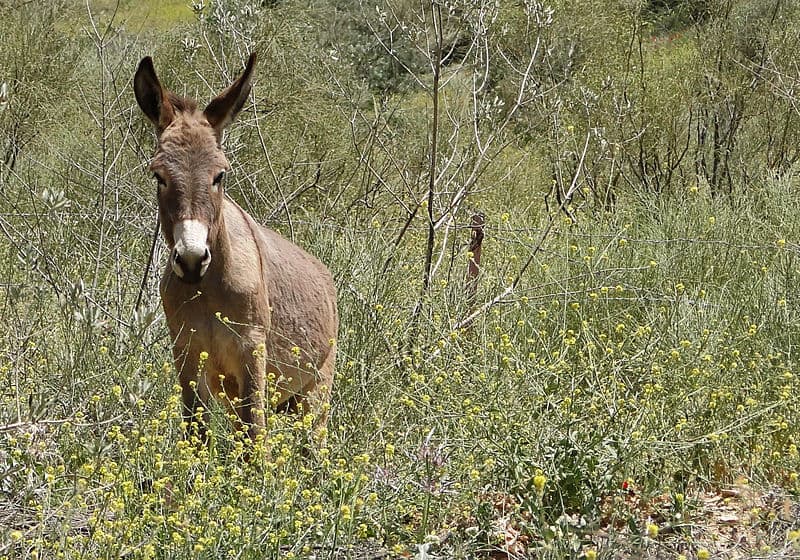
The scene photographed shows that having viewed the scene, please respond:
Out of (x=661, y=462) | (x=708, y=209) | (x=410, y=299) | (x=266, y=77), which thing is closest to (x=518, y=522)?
(x=661, y=462)

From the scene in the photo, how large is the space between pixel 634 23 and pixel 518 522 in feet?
39.6

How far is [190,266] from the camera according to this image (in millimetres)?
4562

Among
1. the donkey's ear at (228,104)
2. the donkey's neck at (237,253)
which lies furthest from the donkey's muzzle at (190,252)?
the donkey's ear at (228,104)

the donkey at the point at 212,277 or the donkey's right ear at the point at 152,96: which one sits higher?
the donkey's right ear at the point at 152,96

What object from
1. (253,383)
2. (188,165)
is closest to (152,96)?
(188,165)

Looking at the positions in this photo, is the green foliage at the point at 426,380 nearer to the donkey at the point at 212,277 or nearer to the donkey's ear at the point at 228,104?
the donkey at the point at 212,277

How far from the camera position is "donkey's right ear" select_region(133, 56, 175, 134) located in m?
5.06

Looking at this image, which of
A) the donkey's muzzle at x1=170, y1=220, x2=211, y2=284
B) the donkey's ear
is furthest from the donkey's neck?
the donkey's ear

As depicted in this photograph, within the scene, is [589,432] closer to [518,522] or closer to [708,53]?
[518,522]

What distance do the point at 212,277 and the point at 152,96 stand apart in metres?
1.02

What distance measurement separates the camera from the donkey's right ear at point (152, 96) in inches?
199

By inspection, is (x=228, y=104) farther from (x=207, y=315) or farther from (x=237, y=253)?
(x=207, y=315)

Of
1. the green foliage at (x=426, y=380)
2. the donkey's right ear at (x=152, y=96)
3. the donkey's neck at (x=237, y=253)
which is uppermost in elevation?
the donkey's right ear at (x=152, y=96)

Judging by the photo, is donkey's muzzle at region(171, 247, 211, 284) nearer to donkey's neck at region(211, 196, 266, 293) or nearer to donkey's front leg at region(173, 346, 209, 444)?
donkey's neck at region(211, 196, 266, 293)
